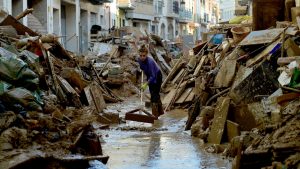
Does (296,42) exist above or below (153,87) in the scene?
above

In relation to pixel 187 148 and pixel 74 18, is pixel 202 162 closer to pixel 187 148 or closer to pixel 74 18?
pixel 187 148

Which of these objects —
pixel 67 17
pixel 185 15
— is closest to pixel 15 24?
pixel 67 17

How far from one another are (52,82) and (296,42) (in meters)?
5.77

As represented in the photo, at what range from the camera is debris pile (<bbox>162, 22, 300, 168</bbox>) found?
7018 millimetres

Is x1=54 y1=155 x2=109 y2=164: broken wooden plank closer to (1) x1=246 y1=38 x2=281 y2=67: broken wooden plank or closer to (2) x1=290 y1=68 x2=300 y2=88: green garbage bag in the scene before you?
(2) x1=290 y1=68 x2=300 y2=88: green garbage bag

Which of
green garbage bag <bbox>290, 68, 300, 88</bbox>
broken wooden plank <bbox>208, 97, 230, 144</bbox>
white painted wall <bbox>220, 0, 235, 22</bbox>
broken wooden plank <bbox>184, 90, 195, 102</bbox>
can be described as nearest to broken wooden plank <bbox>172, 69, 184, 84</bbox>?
broken wooden plank <bbox>184, 90, 195, 102</bbox>

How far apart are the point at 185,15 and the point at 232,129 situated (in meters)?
70.0

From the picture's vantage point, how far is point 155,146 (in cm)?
1012

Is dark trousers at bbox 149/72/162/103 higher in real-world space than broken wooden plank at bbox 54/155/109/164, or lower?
higher

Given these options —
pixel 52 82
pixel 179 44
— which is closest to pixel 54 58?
pixel 52 82

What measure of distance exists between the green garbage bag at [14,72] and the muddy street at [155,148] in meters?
1.77

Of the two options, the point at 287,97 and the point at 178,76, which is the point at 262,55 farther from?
the point at 178,76

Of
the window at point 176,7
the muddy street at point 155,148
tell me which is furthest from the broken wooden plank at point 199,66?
the window at point 176,7

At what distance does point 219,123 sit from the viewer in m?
10.1
